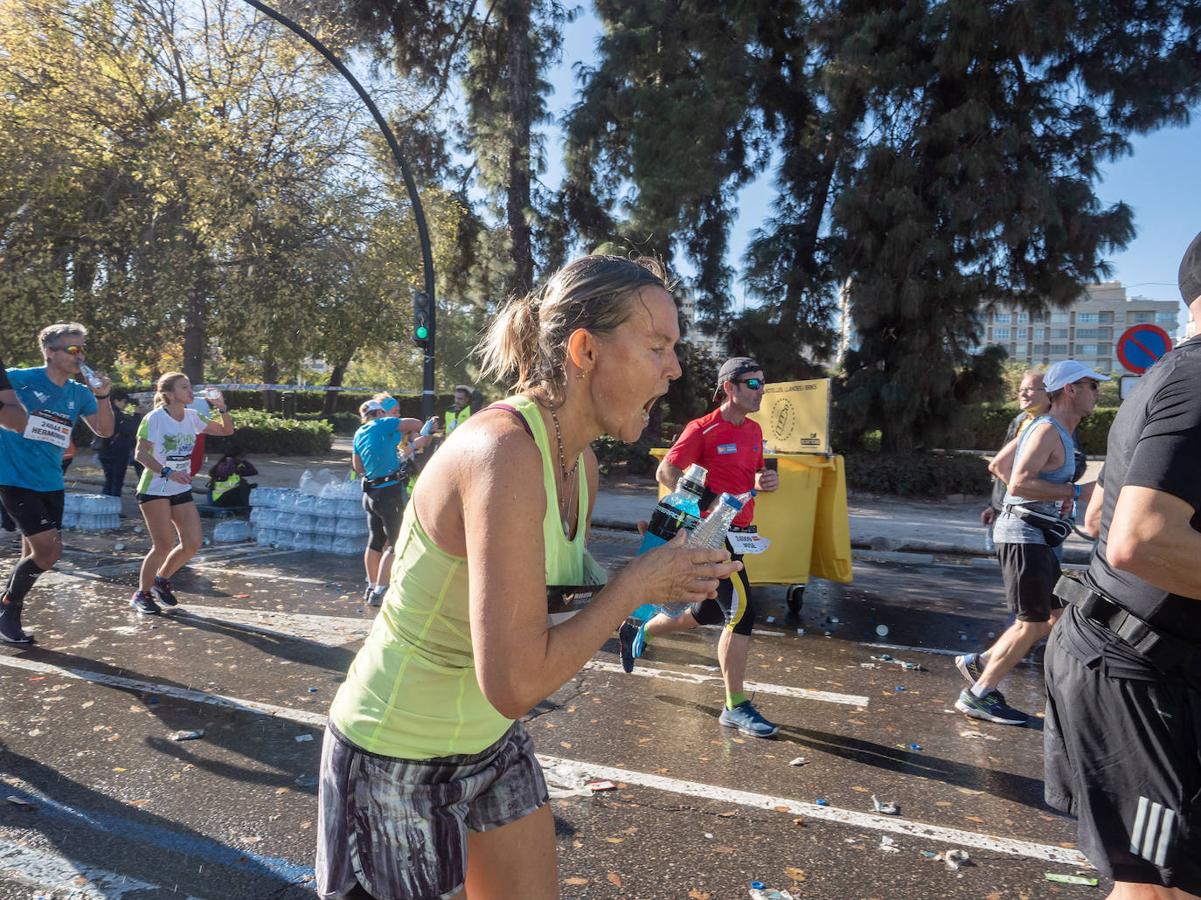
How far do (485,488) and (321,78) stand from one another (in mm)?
22004

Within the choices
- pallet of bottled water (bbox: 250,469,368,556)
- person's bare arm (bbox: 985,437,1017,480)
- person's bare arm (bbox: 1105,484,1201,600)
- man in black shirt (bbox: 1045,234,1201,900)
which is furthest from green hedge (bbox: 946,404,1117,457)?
person's bare arm (bbox: 1105,484,1201,600)

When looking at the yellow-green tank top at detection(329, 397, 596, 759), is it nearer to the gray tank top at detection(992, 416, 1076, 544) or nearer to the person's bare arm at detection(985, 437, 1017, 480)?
the gray tank top at detection(992, 416, 1076, 544)

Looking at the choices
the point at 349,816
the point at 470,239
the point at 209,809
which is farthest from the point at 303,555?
the point at 470,239

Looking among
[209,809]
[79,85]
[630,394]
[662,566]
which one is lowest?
[209,809]

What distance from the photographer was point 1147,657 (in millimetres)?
1907

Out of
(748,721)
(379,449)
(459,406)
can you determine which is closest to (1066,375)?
(748,721)

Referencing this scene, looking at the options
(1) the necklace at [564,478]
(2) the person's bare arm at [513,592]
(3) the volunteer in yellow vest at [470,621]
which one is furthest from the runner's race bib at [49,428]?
(2) the person's bare arm at [513,592]

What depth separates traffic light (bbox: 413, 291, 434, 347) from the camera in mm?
14797

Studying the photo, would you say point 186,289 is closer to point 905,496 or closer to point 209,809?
point 905,496

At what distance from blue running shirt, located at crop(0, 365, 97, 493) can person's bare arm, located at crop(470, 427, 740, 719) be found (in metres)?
5.62

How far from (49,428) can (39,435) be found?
0.25ft

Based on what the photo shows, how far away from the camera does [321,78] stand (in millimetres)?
20625

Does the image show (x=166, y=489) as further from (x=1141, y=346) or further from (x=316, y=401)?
(x=316, y=401)

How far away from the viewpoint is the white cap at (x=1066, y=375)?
459cm
